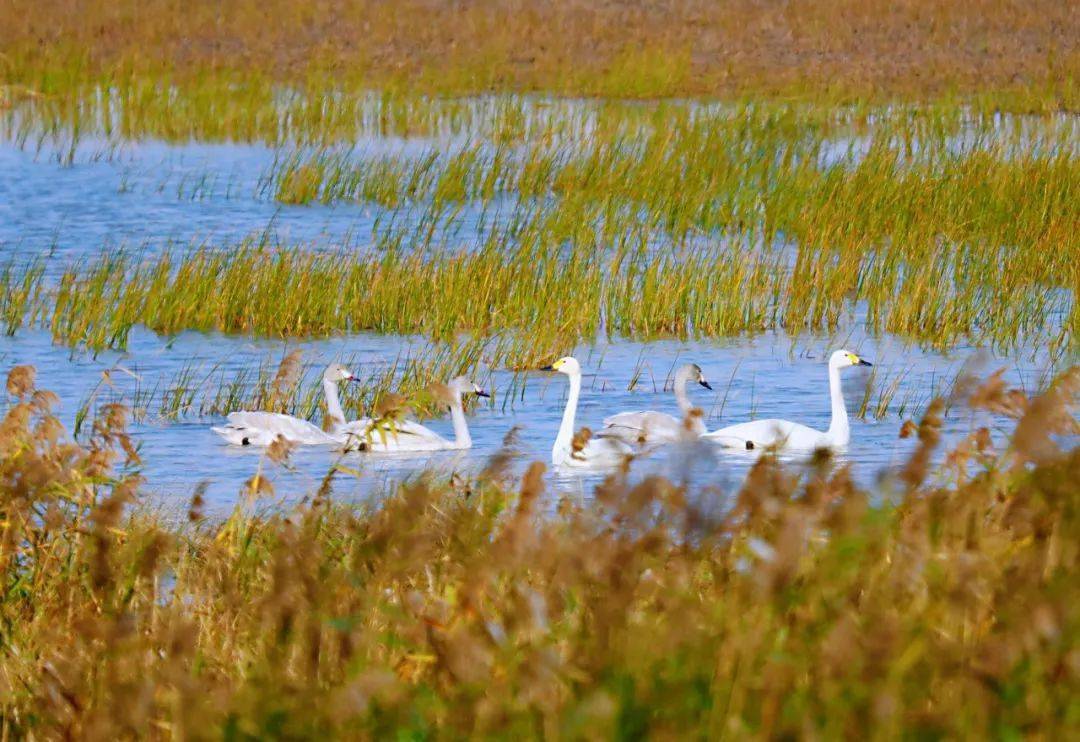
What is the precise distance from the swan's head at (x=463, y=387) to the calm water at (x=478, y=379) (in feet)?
0.91

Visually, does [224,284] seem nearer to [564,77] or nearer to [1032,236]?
[1032,236]

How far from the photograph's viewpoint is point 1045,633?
269 centimetres

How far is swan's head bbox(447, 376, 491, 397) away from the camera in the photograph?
36.3 ft

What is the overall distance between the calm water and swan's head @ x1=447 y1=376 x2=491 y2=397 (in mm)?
279

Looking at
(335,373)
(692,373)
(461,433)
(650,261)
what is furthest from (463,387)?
(650,261)

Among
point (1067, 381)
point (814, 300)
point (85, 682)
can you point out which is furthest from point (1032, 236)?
point (85, 682)

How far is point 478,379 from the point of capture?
41.5 ft

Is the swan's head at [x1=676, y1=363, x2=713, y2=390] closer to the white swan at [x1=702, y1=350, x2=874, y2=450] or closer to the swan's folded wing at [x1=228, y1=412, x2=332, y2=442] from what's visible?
the white swan at [x1=702, y1=350, x2=874, y2=450]

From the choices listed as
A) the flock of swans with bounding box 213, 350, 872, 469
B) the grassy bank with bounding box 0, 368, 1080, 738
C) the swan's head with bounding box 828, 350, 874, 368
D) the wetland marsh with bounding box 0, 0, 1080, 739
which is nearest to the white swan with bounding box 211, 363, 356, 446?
the flock of swans with bounding box 213, 350, 872, 469

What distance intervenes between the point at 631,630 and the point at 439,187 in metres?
17.3

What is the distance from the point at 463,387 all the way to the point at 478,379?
1.42 metres

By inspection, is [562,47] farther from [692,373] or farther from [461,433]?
[461,433]

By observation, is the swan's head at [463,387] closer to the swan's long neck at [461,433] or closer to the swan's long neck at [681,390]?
the swan's long neck at [461,433]

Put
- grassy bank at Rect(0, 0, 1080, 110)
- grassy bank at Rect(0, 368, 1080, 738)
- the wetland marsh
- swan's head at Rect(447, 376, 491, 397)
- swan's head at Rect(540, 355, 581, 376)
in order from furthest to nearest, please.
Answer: grassy bank at Rect(0, 0, 1080, 110)
swan's head at Rect(540, 355, 581, 376)
swan's head at Rect(447, 376, 491, 397)
the wetland marsh
grassy bank at Rect(0, 368, 1080, 738)
